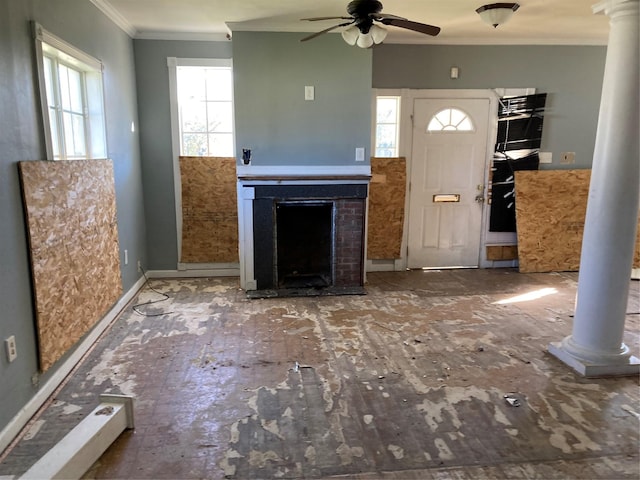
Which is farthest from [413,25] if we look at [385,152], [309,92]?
[385,152]

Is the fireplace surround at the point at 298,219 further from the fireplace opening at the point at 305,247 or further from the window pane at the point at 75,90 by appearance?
the window pane at the point at 75,90

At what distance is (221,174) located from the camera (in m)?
5.01

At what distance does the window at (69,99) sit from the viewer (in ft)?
8.78

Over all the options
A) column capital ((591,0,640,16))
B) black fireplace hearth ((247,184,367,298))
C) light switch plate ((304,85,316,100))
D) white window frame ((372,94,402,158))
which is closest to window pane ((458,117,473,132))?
white window frame ((372,94,402,158))

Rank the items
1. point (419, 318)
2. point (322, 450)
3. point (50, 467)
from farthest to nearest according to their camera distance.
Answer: point (419, 318) → point (322, 450) → point (50, 467)

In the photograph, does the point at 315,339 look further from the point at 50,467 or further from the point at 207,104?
the point at 207,104

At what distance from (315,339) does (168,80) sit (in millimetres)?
3156

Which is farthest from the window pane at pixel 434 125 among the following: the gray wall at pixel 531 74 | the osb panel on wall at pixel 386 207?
the osb panel on wall at pixel 386 207

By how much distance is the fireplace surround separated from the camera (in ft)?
14.7

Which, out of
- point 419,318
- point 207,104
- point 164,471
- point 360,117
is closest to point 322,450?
point 164,471

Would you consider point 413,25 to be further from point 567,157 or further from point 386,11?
point 567,157

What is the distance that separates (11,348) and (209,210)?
2.95 m

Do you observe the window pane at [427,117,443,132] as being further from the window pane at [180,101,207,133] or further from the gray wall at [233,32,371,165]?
the window pane at [180,101,207,133]

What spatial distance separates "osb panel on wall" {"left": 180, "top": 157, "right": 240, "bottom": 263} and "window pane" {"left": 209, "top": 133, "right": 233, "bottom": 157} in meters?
0.09
